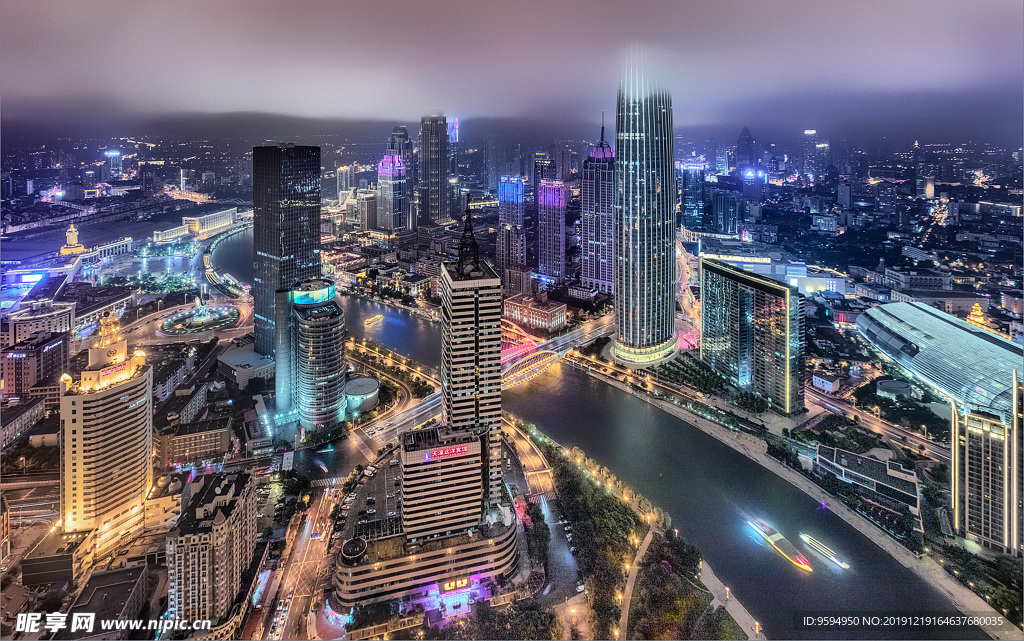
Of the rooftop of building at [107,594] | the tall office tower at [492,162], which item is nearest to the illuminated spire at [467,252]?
the rooftop of building at [107,594]

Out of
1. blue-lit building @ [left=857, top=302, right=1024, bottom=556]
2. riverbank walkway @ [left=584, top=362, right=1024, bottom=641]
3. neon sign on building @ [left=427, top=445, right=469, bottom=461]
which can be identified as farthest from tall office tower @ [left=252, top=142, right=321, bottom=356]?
blue-lit building @ [left=857, top=302, right=1024, bottom=556]

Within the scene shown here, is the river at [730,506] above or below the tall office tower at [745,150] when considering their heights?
below

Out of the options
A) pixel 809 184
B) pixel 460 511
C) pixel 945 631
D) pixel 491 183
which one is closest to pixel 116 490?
pixel 460 511

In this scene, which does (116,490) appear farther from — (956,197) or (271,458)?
(956,197)

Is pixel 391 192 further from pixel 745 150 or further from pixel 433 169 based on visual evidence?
pixel 745 150

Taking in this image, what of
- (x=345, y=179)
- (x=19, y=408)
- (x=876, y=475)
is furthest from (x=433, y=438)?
(x=345, y=179)

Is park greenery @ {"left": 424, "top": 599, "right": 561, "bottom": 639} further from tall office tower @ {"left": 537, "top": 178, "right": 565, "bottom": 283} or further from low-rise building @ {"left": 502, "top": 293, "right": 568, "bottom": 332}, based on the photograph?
tall office tower @ {"left": 537, "top": 178, "right": 565, "bottom": 283}

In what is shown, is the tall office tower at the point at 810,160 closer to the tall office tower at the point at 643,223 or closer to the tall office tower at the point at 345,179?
the tall office tower at the point at 643,223
